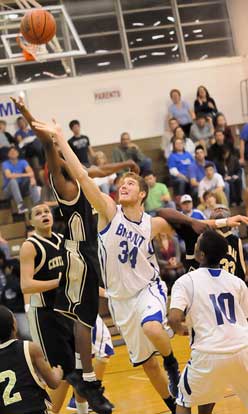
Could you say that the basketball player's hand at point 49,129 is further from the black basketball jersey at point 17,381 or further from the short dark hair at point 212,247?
the black basketball jersey at point 17,381

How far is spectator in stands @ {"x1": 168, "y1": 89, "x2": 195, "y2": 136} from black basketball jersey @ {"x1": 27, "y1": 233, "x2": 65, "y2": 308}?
11.2 metres

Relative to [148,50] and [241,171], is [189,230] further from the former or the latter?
[148,50]

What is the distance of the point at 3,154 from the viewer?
16031 mm

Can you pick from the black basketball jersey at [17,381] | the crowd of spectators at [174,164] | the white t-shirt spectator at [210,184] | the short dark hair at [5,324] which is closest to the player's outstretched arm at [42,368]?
the black basketball jersey at [17,381]

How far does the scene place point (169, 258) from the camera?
45.6 feet

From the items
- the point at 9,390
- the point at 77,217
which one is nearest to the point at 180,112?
the point at 77,217

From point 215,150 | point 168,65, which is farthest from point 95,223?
point 168,65

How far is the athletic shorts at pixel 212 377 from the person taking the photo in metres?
5.56

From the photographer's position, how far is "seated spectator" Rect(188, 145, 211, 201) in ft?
53.0

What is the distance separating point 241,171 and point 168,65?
423 centimetres

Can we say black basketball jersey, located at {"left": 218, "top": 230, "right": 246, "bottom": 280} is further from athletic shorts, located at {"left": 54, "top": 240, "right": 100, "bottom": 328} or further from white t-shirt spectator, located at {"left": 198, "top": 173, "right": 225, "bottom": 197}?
white t-shirt spectator, located at {"left": 198, "top": 173, "right": 225, "bottom": 197}

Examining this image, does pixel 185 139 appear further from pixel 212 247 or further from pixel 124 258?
pixel 212 247

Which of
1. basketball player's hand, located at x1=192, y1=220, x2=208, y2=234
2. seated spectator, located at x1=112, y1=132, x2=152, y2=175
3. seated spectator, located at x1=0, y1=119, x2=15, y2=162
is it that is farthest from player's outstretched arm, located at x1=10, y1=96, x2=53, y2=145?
seated spectator, located at x1=112, y1=132, x2=152, y2=175

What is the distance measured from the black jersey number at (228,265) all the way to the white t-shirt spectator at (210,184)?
8.41 metres
